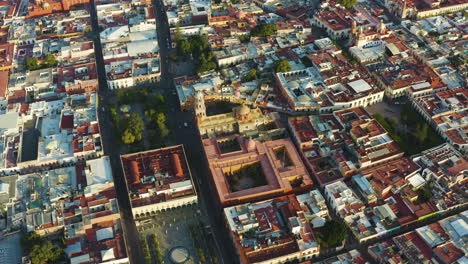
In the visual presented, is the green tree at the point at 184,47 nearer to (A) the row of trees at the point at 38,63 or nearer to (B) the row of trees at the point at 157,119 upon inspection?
(B) the row of trees at the point at 157,119

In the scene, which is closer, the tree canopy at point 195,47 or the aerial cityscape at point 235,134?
the aerial cityscape at point 235,134

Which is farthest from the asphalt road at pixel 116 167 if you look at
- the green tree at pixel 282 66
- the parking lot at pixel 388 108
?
the parking lot at pixel 388 108

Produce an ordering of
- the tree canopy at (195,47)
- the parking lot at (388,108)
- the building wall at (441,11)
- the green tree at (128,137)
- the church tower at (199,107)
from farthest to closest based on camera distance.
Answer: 1. the building wall at (441,11)
2. the tree canopy at (195,47)
3. the parking lot at (388,108)
4. the green tree at (128,137)
5. the church tower at (199,107)

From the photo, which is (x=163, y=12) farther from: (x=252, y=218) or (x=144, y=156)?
(x=252, y=218)

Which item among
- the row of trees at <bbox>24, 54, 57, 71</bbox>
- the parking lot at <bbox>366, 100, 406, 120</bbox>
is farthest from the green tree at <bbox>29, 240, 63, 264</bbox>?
the parking lot at <bbox>366, 100, 406, 120</bbox>

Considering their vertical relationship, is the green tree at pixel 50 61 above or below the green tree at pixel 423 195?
above

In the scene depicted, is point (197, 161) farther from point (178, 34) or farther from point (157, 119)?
point (178, 34)

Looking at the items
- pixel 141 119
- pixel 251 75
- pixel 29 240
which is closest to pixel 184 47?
pixel 251 75
